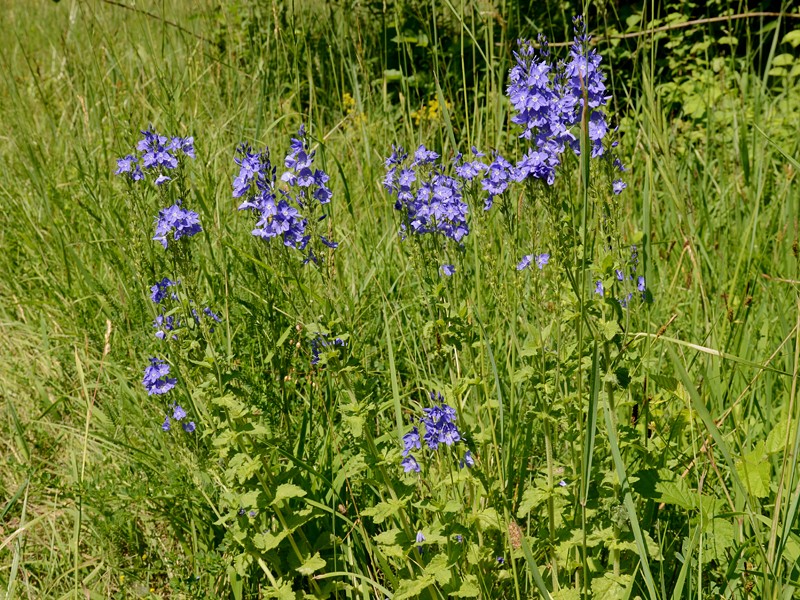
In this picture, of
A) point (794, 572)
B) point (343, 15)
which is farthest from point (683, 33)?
point (794, 572)

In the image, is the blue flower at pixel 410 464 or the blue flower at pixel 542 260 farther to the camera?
the blue flower at pixel 542 260

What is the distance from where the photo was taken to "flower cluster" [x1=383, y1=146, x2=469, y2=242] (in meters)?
2.03

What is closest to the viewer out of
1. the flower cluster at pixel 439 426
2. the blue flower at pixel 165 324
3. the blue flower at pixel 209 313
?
the flower cluster at pixel 439 426

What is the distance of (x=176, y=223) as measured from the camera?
204 centimetres

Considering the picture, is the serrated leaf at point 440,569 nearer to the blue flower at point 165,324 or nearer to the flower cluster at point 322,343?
the flower cluster at point 322,343

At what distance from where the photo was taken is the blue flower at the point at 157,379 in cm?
225

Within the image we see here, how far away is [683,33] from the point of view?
16.6 feet

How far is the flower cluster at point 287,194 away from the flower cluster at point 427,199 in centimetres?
20

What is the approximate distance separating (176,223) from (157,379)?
51 centimetres

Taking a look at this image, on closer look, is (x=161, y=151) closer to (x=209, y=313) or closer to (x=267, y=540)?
(x=209, y=313)

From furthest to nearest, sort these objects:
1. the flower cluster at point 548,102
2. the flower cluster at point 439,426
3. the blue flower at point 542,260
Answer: the blue flower at point 542,260
the flower cluster at point 439,426
the flower cluster at point 548,102

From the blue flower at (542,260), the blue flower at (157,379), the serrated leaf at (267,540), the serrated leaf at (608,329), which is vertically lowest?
the serrated leaf at (267,540)

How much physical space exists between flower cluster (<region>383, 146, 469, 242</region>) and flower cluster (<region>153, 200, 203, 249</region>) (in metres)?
0.51

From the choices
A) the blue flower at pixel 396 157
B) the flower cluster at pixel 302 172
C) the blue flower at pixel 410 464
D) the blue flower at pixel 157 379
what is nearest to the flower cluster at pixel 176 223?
the flower cluster at pixel 302 172
